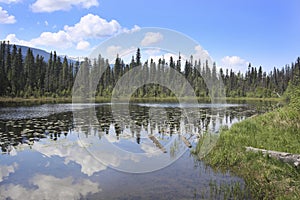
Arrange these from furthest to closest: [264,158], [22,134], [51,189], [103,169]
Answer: [22,134] < [103,169] < [264,158] < [51,189]

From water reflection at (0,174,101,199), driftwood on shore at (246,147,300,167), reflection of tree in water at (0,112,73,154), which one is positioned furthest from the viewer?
A: reflection of tree in water at (0,112,73,154)

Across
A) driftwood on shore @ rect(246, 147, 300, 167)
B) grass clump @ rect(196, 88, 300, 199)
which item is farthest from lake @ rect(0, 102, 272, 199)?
driftwood on shore @ rect(246, 147, 300, 167)

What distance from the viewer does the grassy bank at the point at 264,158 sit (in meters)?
7.27

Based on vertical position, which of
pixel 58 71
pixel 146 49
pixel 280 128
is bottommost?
pixel 280 128

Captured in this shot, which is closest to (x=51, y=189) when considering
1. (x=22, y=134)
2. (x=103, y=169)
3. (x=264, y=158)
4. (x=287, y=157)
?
(x=103, y=169)

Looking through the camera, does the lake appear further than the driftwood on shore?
No

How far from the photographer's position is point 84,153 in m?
12.7

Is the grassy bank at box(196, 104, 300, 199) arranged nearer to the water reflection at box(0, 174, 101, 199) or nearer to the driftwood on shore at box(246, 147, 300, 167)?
the driftwood on shore at box(246, 147, 300, 167)

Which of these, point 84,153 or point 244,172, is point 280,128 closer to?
point 244,172

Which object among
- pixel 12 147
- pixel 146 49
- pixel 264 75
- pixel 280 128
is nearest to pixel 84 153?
pixel 12 147

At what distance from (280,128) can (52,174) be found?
11.3 m

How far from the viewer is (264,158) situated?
30.1 ft

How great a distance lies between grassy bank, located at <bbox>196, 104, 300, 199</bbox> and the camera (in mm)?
7273

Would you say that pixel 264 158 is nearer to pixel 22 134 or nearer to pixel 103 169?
pixel 103 169
